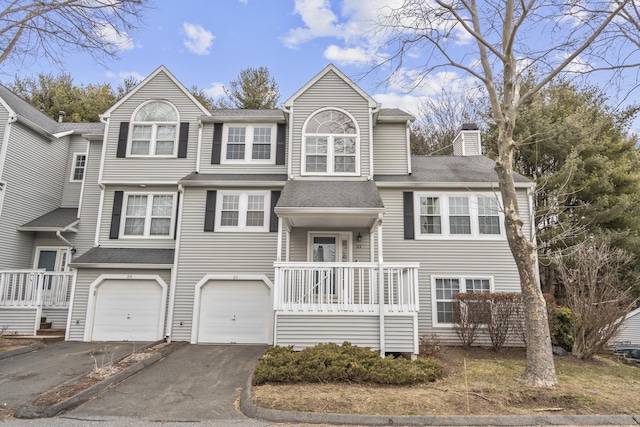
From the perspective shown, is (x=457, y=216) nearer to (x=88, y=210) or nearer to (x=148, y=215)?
(x=148, y=215)

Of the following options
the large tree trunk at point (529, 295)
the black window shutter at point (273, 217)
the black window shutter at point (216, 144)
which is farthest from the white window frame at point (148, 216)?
the large tree trunk at point (529, 295)

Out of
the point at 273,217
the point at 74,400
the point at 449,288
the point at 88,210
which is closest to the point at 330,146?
the point at 273,217

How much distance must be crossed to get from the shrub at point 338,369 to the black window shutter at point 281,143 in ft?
22.1

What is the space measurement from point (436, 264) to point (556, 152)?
37.6 ft

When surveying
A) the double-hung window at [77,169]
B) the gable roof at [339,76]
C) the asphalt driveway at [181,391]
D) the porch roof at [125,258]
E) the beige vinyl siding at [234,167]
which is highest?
the gable roof at [339,76]

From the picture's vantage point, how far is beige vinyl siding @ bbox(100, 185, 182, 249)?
11531mm

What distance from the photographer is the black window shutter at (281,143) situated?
12.0m

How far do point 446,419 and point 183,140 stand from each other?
10792 millimetres

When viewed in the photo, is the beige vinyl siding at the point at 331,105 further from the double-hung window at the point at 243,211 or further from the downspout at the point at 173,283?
the downspout at the point at 173,283

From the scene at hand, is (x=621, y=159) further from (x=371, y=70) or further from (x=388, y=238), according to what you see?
(x=371, y=70)

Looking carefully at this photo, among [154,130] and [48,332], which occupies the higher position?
[154,130]

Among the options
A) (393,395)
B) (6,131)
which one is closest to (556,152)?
(393,395)

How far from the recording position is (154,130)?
1222 cm

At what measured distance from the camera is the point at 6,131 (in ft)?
40.9
